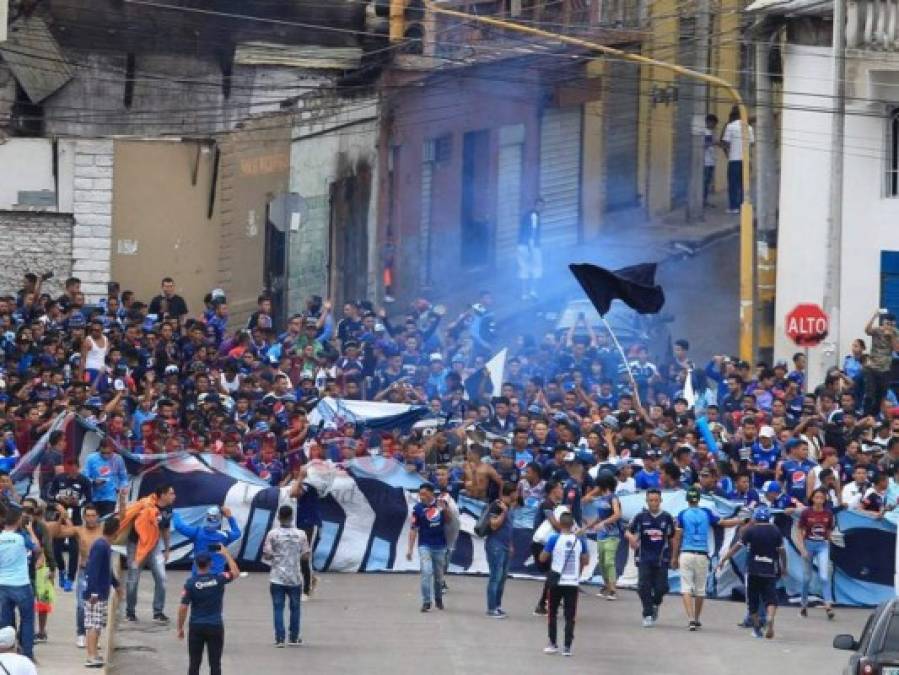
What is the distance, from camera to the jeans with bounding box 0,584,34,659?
23344 millimetres

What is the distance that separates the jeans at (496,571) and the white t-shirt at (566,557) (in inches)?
51.5

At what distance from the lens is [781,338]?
42562 mm

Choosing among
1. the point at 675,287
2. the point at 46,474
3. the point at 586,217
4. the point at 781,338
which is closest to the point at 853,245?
the point at 781,338

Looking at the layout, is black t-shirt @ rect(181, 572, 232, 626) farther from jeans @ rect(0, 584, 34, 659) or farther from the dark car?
the dark car

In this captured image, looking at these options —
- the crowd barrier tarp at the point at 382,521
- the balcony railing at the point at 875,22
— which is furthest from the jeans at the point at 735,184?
the crowd barrier tarp at the point at 382,521

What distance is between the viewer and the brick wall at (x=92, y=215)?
4322 cm

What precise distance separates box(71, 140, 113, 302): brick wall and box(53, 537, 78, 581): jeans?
15.3 metres

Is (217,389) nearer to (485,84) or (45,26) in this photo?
(45,26)

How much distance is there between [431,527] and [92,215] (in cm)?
1702

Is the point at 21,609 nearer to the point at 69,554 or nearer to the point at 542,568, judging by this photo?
the point at 69,554

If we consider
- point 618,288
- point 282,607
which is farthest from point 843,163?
point 282,607

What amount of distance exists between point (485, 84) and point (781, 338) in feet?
32.3

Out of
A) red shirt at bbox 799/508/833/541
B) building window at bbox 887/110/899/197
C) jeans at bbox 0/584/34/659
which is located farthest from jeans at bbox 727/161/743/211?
jeans at bbox 0/584/34/659

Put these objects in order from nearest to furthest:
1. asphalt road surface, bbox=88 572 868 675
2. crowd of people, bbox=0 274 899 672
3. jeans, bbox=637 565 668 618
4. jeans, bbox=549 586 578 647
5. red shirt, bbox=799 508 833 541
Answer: asphalt road surface, bbox=88 572 868 675 < jeans, bbox=549 586 578 647 < crowd of people, bbox=0 274 899 672 < jeans, bbox=637 565 668 618 < red shirt, bbox=799 508 833 541
